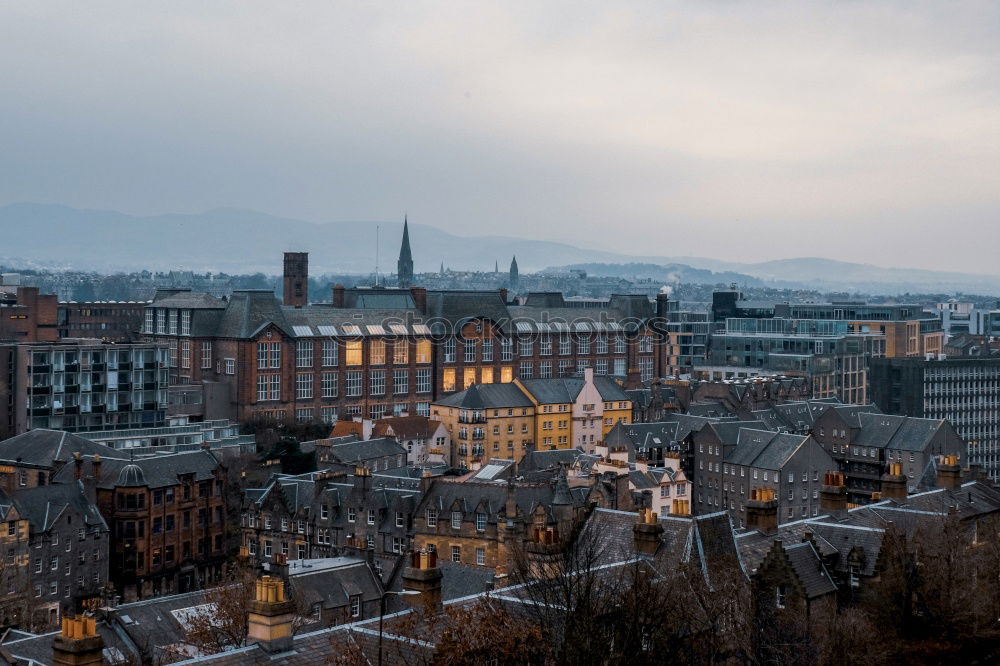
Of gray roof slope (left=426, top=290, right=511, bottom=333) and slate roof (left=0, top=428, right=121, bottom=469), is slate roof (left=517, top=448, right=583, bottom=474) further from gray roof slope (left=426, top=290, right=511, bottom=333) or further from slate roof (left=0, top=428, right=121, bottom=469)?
gray roof slope (left=426, top=290, right=511, bottom=333)

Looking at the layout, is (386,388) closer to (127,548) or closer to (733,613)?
(127,548)

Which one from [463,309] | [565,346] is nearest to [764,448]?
[463,309]

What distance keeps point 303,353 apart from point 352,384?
8432 millimetres

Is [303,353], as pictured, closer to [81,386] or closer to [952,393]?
[81,386]

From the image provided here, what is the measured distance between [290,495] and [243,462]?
84.4 feet

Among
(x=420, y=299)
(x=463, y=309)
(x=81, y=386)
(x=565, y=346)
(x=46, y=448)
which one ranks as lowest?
(x=46, y=448)

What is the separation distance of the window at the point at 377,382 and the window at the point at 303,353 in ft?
31.4

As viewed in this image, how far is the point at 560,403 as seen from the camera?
150250 millimetres

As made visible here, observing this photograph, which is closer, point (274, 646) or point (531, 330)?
point (274, 646)

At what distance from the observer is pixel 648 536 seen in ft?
163

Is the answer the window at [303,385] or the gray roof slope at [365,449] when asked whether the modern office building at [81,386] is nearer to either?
the window at [303,385]

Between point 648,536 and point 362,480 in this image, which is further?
point 362,480

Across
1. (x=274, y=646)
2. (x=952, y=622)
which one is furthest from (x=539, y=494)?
(x=274, y=646)

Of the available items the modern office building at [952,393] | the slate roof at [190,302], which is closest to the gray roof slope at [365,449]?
the slate roof at [190,302]
